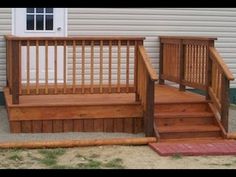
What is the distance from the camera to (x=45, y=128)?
6.24 m

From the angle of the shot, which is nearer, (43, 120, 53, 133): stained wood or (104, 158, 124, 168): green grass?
(104, 158, 124, 168): green grass

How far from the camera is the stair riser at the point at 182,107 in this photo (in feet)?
21.5

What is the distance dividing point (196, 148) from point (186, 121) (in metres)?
0.99

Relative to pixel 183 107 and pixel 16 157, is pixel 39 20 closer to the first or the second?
pixel 183 107

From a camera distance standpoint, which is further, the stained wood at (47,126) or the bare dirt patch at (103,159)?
the stained wood at (47,126)

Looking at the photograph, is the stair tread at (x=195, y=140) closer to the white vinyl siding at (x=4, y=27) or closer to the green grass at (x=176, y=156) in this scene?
the green grass at (x=176, y=156)

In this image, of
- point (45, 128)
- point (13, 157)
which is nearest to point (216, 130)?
point (45, 128)

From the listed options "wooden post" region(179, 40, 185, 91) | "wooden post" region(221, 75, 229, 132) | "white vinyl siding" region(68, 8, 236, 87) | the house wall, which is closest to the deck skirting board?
"wooden post" region(221, 75, 229, 132)

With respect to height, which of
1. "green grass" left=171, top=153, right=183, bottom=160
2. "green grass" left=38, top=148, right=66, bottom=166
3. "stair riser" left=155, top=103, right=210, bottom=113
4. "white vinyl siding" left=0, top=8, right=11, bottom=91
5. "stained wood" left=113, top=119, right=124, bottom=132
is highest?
"white vinyl siding" left=0, top=8, right=11, bottom=91

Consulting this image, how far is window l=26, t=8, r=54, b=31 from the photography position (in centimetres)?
838

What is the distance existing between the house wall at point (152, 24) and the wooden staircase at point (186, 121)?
255cm

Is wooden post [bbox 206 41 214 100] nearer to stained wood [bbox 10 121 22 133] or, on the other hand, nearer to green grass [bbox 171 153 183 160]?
green grass [bbox 171 153 183 160]

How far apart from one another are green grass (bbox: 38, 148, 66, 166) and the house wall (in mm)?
3444

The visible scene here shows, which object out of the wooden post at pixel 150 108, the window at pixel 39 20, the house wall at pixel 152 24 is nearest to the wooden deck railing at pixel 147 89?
the wooden post at pixel 150 108
